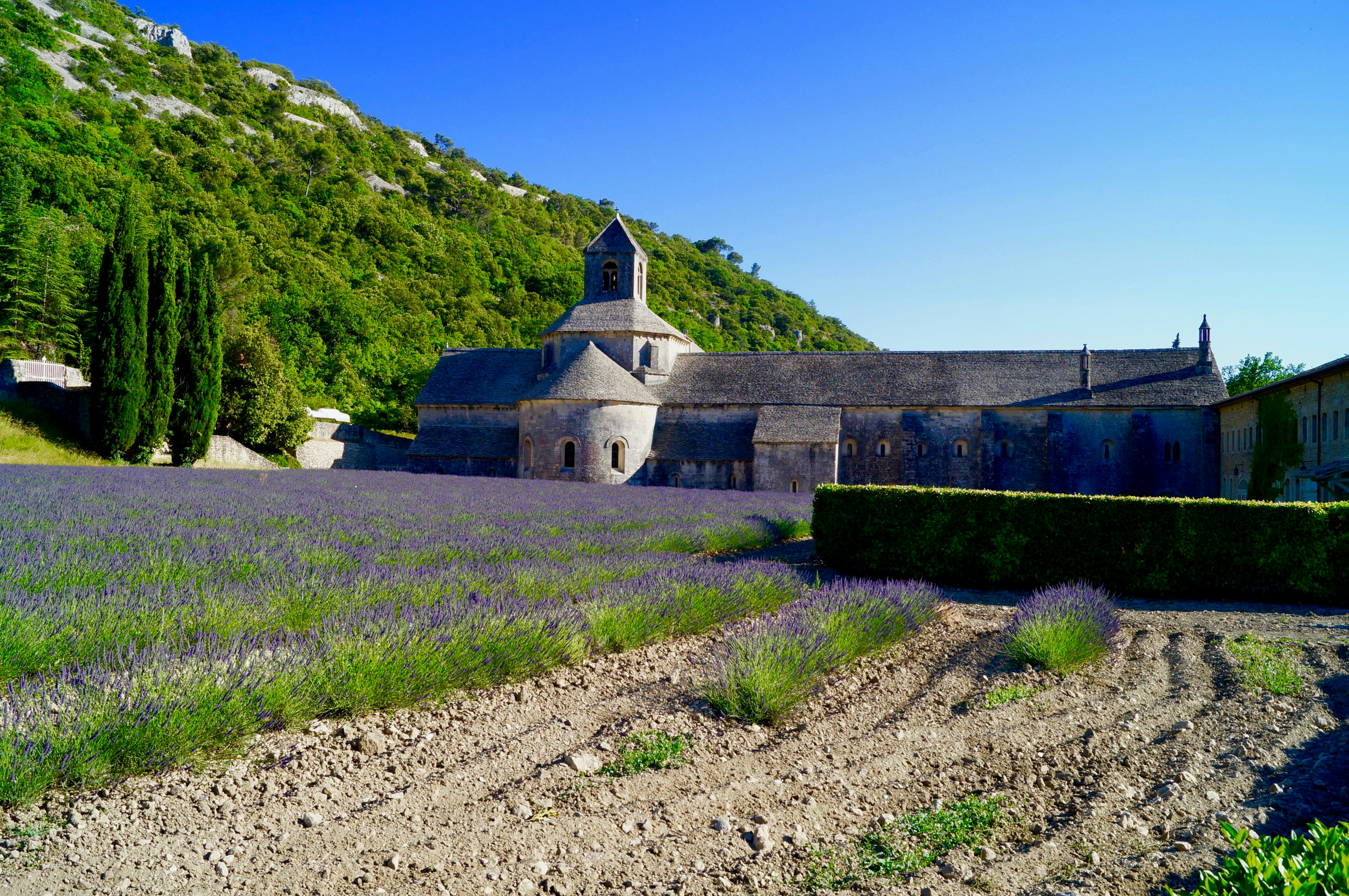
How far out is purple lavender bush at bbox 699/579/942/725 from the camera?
5.55 metres

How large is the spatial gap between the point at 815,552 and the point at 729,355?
84.7ft

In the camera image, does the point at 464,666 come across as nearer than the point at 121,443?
Yes

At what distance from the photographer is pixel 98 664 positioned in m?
4.50

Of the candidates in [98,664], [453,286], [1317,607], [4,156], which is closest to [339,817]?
[98,664]

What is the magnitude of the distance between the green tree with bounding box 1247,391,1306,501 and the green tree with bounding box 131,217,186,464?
40305 millimetres

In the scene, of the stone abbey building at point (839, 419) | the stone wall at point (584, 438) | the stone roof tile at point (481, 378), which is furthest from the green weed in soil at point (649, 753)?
the stone roof tile at point (481, 378)

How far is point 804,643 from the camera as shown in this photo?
6.41m

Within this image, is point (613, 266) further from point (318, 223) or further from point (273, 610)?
point (318, 223)

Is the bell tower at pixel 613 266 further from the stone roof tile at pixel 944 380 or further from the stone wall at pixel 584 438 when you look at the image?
the stone wall at pixel 584 438

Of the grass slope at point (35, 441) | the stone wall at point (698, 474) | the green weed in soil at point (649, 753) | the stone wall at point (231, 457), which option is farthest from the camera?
the stone wall at point (698, 474)

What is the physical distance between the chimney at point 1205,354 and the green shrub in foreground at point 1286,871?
3813cm

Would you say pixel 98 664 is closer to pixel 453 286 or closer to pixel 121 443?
pixel 121 443

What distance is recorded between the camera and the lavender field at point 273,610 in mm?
3820

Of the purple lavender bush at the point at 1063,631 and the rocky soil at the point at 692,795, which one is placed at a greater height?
the purple lavender bush at the point at 1063,631
